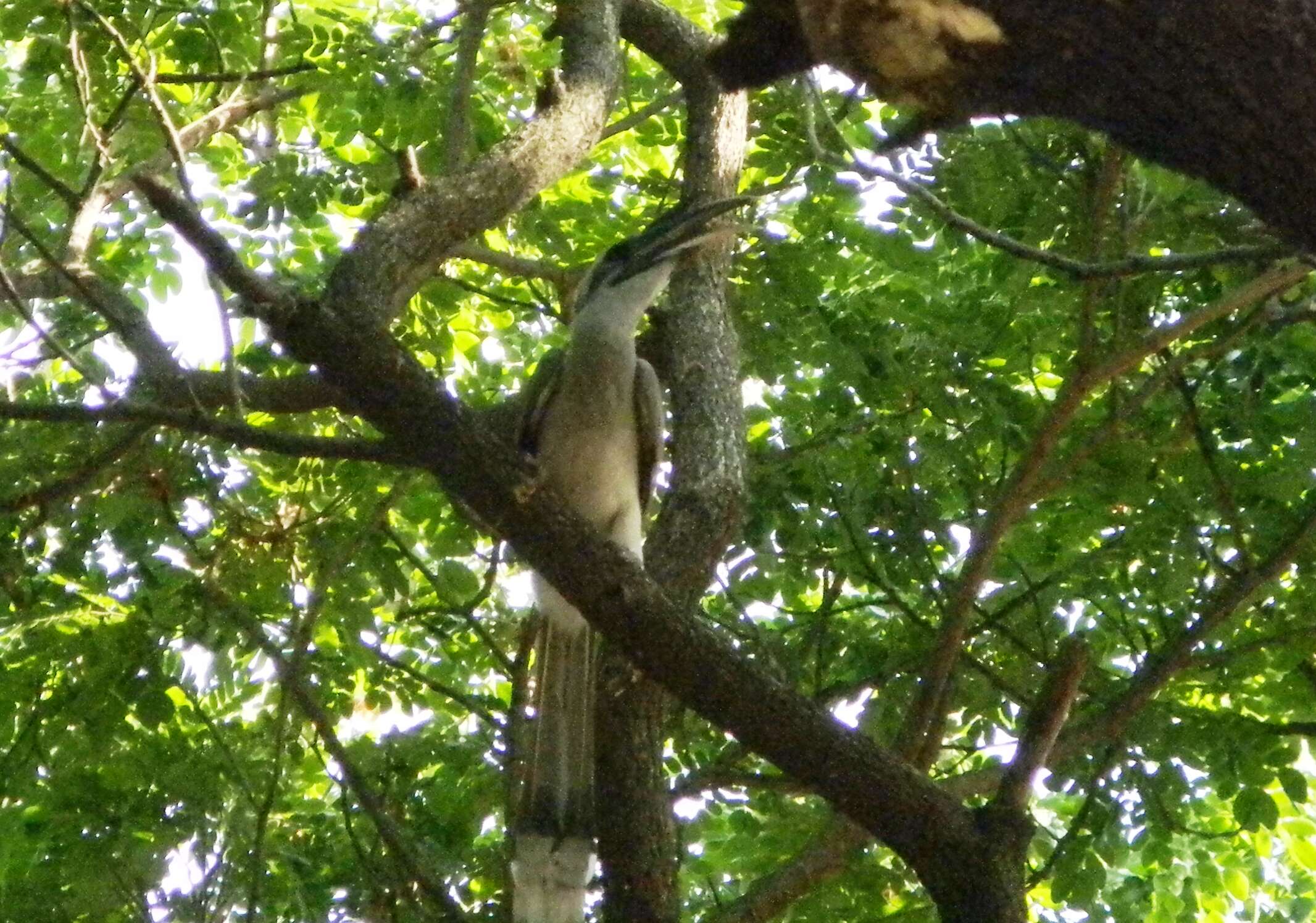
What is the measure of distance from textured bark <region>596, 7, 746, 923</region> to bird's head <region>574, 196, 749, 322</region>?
88 mm

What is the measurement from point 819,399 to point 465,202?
1890 millimetres

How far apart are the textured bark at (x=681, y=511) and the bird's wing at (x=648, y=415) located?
7 centimetres

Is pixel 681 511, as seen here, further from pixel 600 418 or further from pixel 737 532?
pixel 600 418

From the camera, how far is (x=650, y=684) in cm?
393

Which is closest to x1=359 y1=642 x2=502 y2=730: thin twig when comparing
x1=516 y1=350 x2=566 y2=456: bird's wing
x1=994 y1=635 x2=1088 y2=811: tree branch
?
x1=516 y1=350 x2=566 y2=456: bird's wing

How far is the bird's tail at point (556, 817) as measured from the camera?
3732 mm

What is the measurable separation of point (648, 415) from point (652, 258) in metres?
0.48

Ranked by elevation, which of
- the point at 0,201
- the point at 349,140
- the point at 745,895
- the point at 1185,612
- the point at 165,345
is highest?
the point at 349,140

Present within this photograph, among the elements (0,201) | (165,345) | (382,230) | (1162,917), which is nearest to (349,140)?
(0,201)

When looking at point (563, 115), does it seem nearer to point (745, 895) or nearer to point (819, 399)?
point (819, 399)

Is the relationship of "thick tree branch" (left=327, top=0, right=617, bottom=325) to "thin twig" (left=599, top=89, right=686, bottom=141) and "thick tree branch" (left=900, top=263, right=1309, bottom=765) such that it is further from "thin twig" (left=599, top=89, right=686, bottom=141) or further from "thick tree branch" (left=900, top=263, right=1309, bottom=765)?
"thick tree branch" (left=900, top=263, right=1309, bottom=765)

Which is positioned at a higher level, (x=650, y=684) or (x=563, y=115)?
(x=563, y=115)

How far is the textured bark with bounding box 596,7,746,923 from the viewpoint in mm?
3732

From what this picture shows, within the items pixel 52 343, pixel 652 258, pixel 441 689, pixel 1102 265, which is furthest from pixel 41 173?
pixel 1102 265
